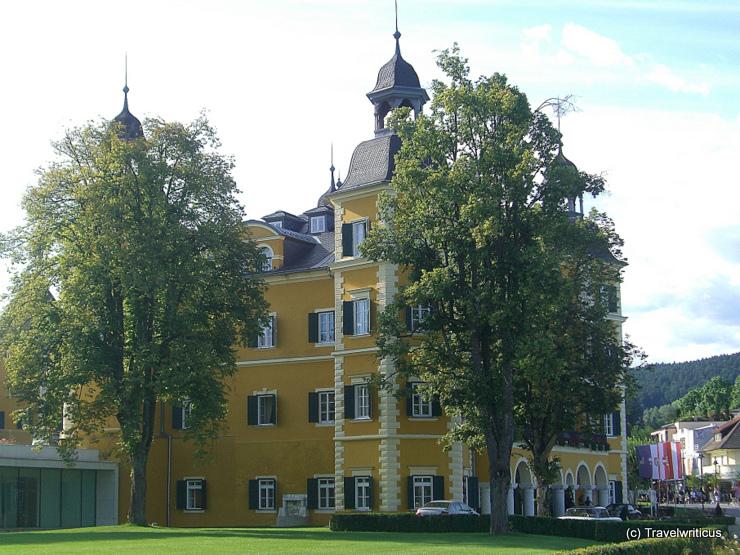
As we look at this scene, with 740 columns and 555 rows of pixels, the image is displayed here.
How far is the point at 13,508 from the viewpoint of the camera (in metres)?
52.4

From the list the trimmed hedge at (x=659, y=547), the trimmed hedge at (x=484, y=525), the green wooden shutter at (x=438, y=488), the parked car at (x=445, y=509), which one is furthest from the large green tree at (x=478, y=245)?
the trimmed hedge at (x=659, y=547)

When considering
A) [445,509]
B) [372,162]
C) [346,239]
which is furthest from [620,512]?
[372,162]

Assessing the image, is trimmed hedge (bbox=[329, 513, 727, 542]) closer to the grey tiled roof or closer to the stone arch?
the stone arch

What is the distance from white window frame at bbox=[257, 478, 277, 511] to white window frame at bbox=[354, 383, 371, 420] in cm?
713

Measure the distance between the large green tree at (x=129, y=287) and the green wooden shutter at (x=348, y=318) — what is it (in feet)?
16.6

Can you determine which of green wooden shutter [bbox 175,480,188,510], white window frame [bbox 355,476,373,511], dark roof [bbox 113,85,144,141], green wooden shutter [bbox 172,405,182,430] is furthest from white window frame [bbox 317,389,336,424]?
dark roof [bbox 113,85,144,141]

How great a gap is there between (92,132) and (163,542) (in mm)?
20007

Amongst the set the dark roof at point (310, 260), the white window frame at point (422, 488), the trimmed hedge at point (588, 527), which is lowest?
the trimmed hedge at point (588, 527)

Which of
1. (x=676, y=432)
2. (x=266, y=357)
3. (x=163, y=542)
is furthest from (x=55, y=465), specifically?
(x=676, y=432)

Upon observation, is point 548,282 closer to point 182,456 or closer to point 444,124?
point 444,124

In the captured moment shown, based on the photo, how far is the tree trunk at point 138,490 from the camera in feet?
149

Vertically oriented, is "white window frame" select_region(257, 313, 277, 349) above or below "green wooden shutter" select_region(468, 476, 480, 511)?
above

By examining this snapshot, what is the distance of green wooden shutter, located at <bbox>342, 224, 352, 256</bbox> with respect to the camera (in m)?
51.9

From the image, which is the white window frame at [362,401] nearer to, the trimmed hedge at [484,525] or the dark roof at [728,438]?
the trimmed hedge at [484,525]
